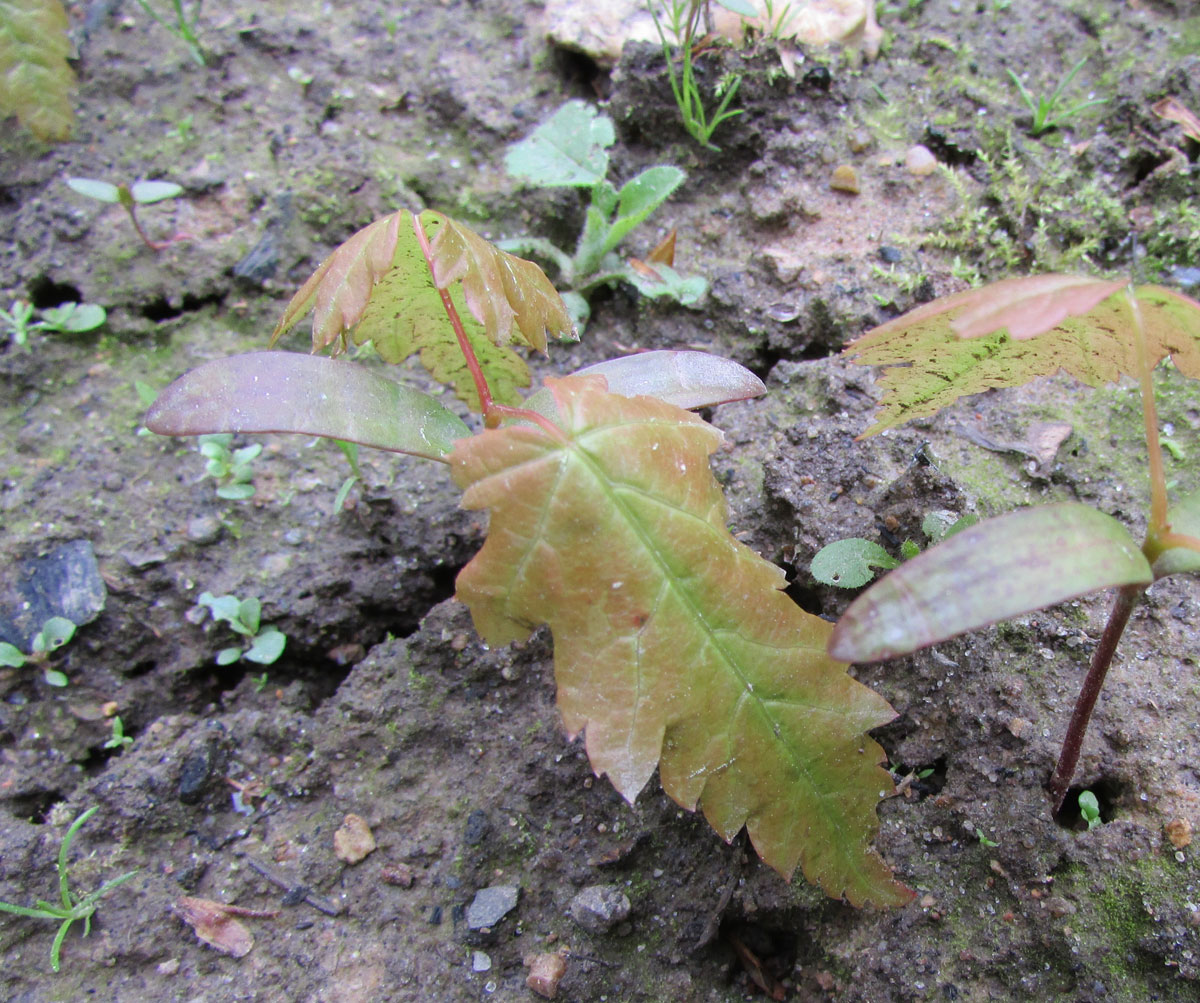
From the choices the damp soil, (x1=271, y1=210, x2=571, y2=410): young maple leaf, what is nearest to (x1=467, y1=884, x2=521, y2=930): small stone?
the damp soil

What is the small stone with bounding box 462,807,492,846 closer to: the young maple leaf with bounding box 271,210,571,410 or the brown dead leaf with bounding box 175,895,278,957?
the brown dead leaf with bounding box 175,895,278,957

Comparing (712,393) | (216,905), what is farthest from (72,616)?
(712,393)

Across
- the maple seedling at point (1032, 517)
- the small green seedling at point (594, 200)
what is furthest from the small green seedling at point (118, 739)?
the maple seedling at point (1032, 517)

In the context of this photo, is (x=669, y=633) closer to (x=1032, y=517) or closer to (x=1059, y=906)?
(x=1032, y=517)

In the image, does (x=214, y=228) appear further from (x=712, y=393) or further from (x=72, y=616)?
(x=712, y=393)

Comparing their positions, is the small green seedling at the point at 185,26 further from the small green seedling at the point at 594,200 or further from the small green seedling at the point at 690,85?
the small green seedling at the point at 690,85

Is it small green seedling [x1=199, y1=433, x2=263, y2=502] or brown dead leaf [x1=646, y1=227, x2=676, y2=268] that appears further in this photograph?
brown dead leaf [x1=646, y1=227, x2=676, y2=268]

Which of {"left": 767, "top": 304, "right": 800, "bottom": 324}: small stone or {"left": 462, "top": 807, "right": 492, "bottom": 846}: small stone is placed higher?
{"left": 767, "top": 304, "right": 800, "bottom": 324}: small stone
